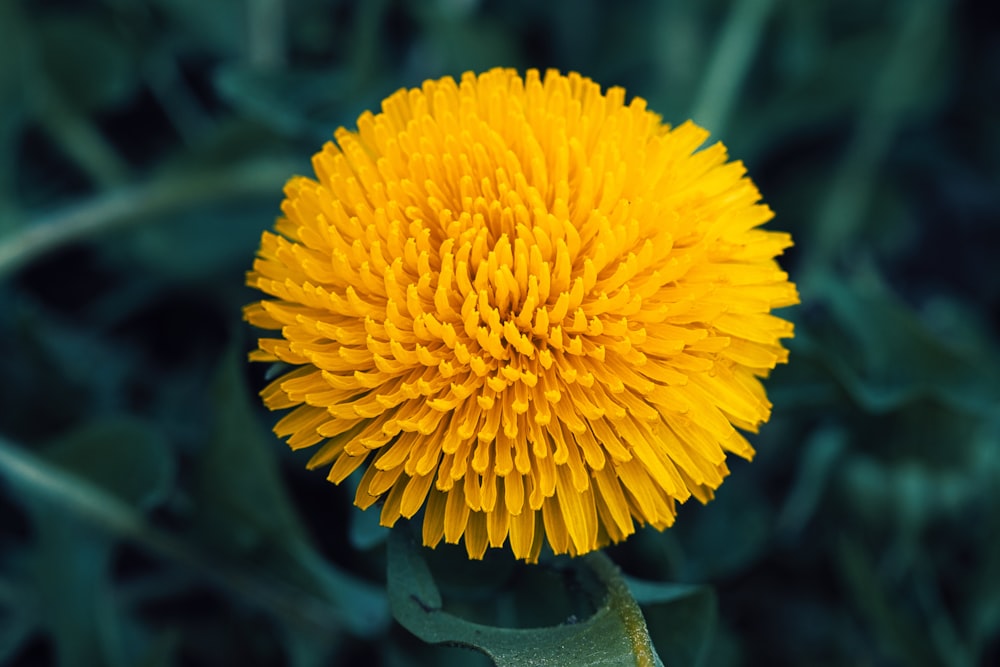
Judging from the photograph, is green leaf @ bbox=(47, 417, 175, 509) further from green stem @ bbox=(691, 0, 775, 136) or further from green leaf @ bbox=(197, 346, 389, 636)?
green stem @ bbox=(691, 0, 775, 136)

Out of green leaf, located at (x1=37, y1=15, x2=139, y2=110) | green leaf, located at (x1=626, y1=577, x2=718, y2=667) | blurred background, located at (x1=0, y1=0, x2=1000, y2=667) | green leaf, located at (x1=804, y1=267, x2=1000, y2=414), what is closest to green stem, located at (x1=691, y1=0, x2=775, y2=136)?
blurred background, located at (x1=0, y1=0, x2=1000, y2=667)

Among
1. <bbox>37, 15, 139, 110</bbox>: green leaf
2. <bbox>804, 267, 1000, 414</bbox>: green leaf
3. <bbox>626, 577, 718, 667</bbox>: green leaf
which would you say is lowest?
<bbox>626, 577, 718, 667</bbox>: green leaf

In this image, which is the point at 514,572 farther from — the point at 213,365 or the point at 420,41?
the point at 420,41

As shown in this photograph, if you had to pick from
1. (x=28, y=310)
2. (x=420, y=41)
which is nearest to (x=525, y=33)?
(x=420, y=41)

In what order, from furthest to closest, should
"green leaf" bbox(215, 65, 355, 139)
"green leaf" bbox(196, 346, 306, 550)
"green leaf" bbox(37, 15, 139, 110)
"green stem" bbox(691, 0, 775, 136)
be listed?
"green leaf" bbox(37, 15, 139, 110), "green stem" bbox(691, 0, 775, 136), "green leaf" bbox(215, 65, 355, 139), "green leaf" bbox(196, 346, 306, 550)

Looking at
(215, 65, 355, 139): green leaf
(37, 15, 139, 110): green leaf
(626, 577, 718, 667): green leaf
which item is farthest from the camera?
(37, 15, 139, 110): green leaf

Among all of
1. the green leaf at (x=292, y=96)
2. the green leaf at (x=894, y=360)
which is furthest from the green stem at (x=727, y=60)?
the green leaf at (x=292, y=96)

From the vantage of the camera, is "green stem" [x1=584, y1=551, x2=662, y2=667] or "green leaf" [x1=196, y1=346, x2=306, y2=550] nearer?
"green stem" [x1=584, y1=551, x2=662, y2=667]
